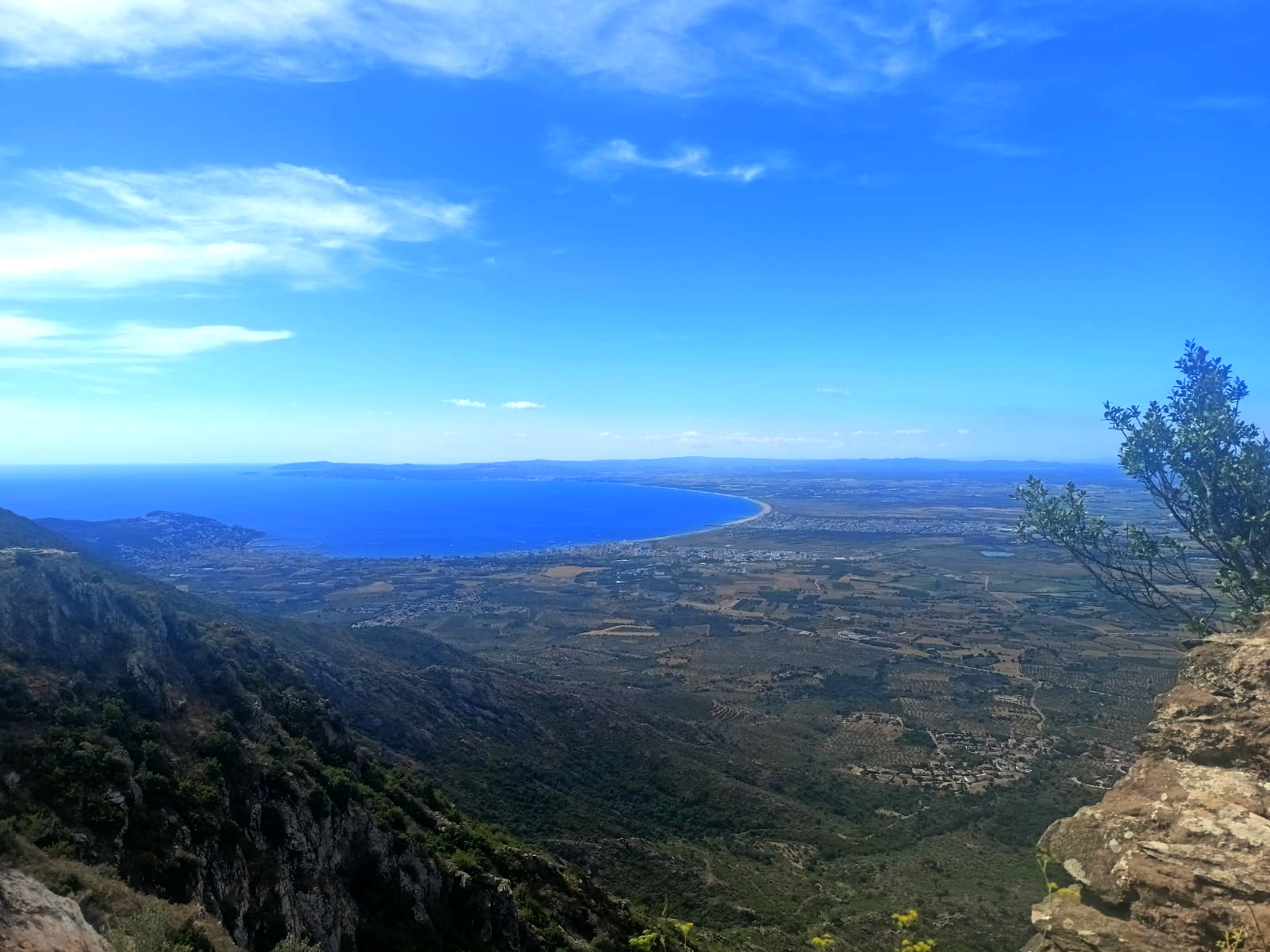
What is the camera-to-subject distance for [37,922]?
355 inches

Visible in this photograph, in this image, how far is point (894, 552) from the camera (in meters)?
183

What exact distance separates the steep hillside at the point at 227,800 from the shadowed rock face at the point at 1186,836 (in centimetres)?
1528

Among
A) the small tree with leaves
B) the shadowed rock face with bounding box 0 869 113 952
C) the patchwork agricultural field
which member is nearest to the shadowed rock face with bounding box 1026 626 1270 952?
the small tree with leaves

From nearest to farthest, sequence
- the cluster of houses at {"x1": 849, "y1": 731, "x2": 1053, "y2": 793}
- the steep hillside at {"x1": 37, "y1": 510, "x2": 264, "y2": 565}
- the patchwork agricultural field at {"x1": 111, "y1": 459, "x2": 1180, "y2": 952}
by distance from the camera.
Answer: the patchwork agricultural field at {"x1": 111, "y1": 459, "x2": 1180, "y2": 952} < the cluster of houses at {"x1": 849, "y1": 731, "x2": 1053, "y2": 793} < the steep hillside at {"x1": 37, "y1": 510, "x2": 264, "y2": 565}

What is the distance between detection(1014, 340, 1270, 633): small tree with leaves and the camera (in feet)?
55.7

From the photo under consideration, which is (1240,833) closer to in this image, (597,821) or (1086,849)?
(1086,849)

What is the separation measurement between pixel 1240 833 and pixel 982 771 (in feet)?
174

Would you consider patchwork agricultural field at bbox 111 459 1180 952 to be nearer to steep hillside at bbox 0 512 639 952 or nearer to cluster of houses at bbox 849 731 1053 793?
cluster of houses at bbox 849 731 1053 793

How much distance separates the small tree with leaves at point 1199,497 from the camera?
16984 millimetres

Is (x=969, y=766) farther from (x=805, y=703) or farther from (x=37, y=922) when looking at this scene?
(x=37, y=922)

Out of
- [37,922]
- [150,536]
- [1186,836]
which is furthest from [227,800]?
[150,536]

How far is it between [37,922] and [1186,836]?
48.9 ft

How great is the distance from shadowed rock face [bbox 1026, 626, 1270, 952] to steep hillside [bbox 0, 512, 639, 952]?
15282 millimetres

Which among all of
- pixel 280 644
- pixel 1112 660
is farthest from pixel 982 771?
pixel 280 644
